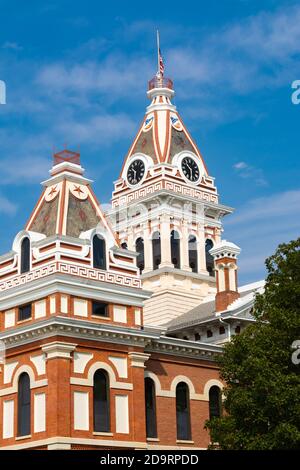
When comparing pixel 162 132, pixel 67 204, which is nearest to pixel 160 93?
pixel 162 132

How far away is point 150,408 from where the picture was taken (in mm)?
47812

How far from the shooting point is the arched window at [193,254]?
237ft

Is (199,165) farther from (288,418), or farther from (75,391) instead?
(288,418)

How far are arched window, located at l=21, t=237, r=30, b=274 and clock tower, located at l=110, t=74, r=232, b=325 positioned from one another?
21.0 meters

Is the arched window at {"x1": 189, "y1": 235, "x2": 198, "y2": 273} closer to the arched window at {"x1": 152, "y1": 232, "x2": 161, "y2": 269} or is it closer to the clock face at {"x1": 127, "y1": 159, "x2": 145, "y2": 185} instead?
the arched window at {"x1": 152, "y1": 232, "x2": 161, "y2": 269}

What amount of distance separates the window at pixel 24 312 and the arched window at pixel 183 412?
8.97m

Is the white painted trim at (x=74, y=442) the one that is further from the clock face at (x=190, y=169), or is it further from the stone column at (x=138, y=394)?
the clock face at (x=190, y=169)

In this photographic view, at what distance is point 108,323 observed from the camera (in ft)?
151

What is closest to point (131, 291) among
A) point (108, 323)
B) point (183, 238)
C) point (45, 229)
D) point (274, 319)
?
point (108, 323)

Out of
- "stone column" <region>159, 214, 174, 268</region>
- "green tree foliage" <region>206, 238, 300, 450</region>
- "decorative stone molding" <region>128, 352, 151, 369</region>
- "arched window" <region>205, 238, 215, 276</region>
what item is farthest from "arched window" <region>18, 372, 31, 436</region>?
"arched window" <region>205, 238, 215, 276</region>

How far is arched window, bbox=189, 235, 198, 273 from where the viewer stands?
72.3 m

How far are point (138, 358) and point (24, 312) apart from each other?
605 centimetres

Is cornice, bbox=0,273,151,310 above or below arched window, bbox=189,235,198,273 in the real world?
below

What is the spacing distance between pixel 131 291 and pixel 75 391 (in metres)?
6.26
